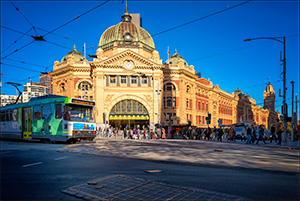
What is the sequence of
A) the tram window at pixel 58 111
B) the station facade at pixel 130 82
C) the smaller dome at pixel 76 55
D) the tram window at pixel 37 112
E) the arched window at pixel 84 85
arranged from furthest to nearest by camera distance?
1. the smaller dome at pixel 76 55
2. the arched window at pixel 84 85
3. the station facade at pixel 130 82
4. the tram window at pixel 37 112
5. the tram window at pixel 58 111

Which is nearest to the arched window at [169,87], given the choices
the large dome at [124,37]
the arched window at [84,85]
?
the large dome at [124,37]

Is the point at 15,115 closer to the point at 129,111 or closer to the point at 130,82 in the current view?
the point at 129,111

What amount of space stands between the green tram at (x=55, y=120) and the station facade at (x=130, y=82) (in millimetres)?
20974

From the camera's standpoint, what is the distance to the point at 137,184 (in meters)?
5.34

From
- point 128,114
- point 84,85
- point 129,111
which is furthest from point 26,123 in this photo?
point 84,85

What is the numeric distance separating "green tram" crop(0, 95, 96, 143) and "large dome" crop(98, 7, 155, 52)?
35.4 meters

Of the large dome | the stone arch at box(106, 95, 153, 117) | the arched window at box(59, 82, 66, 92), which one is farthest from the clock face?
the arched window at box(59, 82, 66, 92)

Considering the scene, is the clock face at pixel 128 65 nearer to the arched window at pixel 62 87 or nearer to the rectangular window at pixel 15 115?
the arched window at pixel 62 87

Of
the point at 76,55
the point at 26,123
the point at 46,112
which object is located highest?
the point at 76,55

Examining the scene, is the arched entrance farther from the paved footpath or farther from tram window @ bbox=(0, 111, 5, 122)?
the paved footpath

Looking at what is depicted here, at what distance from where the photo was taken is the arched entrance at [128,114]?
4803 cm

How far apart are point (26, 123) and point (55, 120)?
14.4 ft

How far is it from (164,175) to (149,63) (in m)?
43.8

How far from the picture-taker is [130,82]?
160 feet
